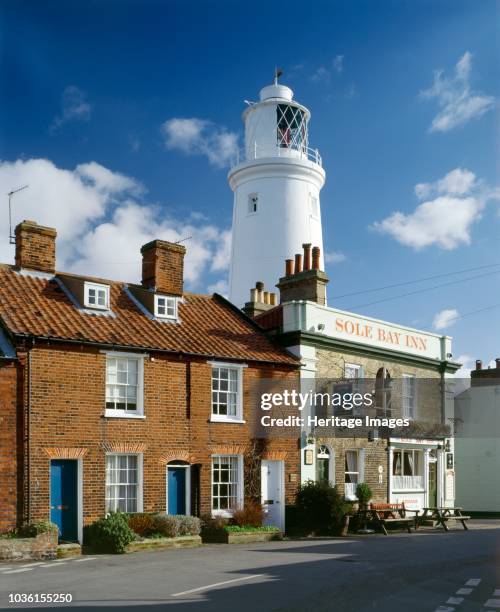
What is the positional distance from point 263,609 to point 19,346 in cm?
1110

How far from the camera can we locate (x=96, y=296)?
78.3ft

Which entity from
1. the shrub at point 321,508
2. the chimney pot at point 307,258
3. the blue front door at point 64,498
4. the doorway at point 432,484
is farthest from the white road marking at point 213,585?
the doorway at point 432,484

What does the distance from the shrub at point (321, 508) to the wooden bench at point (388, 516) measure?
1.26 meters

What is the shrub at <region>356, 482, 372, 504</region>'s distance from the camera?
92.3 feet

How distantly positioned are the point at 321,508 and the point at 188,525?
518cm

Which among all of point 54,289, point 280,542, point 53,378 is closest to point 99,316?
point 54,289

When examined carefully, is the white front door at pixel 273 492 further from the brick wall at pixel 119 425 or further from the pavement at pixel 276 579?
the pavement at pixel 276 579

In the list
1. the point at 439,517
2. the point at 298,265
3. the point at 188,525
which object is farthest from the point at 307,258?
the point at 188,525

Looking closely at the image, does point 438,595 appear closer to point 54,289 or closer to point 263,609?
point 263,609

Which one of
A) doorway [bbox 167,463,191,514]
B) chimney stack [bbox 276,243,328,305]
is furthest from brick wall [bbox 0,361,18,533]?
chimney stack [bbox 276,243,328,305]

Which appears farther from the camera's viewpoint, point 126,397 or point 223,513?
point 223,513

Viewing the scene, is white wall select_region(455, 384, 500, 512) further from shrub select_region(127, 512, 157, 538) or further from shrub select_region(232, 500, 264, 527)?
shrub select_region(127, 512, 157, 538)

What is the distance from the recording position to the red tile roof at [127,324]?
2153 cm

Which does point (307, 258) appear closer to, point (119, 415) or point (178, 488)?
point (178, 488)
